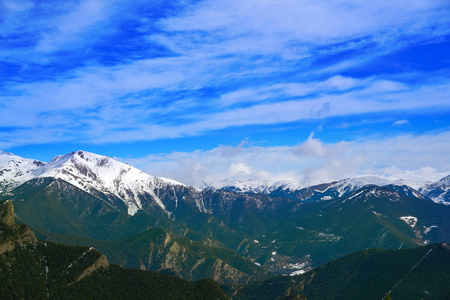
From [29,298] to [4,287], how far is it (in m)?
12.1

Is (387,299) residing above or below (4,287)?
below

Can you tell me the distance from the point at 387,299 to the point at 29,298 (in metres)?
159

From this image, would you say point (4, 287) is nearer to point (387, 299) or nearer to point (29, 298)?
point (29, 298)

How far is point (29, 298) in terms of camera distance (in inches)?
7726

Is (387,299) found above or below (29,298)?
below

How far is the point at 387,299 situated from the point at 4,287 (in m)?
168

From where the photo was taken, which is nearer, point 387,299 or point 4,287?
point 387,299

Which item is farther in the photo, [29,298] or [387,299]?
[29,298]

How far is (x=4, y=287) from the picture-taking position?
192m

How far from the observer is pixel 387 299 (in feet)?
581

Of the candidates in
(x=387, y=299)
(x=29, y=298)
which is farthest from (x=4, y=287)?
(x=387, y=299)
